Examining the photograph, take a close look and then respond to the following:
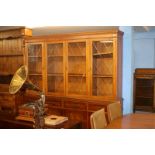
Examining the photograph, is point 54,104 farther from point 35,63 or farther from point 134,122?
point 134,122

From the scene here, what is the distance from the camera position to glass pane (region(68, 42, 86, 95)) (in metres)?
2.52

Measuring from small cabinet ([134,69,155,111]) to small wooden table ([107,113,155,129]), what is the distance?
2.04m

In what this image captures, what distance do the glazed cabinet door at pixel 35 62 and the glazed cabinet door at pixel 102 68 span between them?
72cm

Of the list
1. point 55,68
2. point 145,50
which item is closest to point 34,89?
point 55,68

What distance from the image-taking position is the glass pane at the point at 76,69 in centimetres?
252

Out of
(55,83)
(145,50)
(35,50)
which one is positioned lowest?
(55,83)

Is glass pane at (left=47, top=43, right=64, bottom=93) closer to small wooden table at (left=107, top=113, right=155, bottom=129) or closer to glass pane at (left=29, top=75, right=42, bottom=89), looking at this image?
glass pane at (left=29, top=75, right=42, bottom=89)

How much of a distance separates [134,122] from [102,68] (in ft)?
3.03

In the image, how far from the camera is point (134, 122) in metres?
1.66

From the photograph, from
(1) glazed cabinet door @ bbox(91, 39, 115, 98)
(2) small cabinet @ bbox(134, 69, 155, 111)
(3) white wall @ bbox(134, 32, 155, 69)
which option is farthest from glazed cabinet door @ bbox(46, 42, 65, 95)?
(3) white wall @ bbox(134, 32, 155, 69)

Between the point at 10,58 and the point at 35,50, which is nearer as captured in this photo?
the point at 35,50
